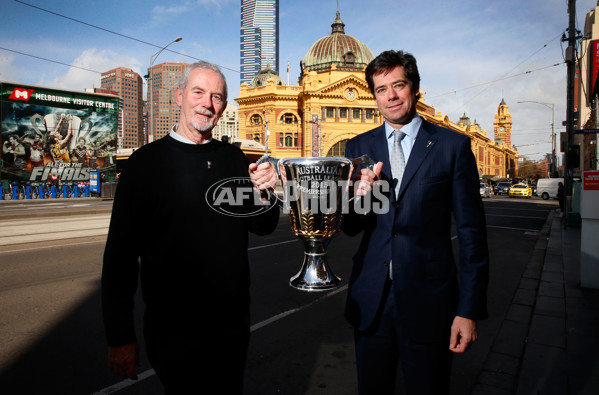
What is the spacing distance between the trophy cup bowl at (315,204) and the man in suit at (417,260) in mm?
104

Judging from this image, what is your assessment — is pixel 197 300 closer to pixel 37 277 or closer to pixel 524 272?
pixel 37 277

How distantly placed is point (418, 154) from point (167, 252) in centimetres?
130

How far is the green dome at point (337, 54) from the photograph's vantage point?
64.8 metres

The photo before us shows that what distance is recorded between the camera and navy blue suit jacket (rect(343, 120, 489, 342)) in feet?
6.25

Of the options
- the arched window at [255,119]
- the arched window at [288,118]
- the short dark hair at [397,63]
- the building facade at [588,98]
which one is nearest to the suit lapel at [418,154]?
the short dark hair at [397,63]

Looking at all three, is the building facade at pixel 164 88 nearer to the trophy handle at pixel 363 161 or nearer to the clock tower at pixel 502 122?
the trophy handle at pixel 363 161

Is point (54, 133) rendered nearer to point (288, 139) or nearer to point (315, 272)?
point (288, 139)

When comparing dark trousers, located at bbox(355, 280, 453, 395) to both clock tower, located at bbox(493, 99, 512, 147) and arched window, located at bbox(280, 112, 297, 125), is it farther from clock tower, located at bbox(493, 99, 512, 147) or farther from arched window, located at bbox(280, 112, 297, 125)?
clock tower, located at bbox(493, 99, 512, 147)

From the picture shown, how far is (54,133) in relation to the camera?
3700cm

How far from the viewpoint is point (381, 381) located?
6.49 feet

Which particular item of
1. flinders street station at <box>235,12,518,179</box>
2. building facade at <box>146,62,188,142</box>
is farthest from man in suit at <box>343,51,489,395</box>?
flinders street station at <box>235,12,518,179</box>

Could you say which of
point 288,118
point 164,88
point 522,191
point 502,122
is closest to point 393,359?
point 522,191

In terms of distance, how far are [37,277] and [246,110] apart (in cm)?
5810

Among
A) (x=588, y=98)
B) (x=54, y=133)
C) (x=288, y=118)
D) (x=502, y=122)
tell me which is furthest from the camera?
(x=502, y=122)
